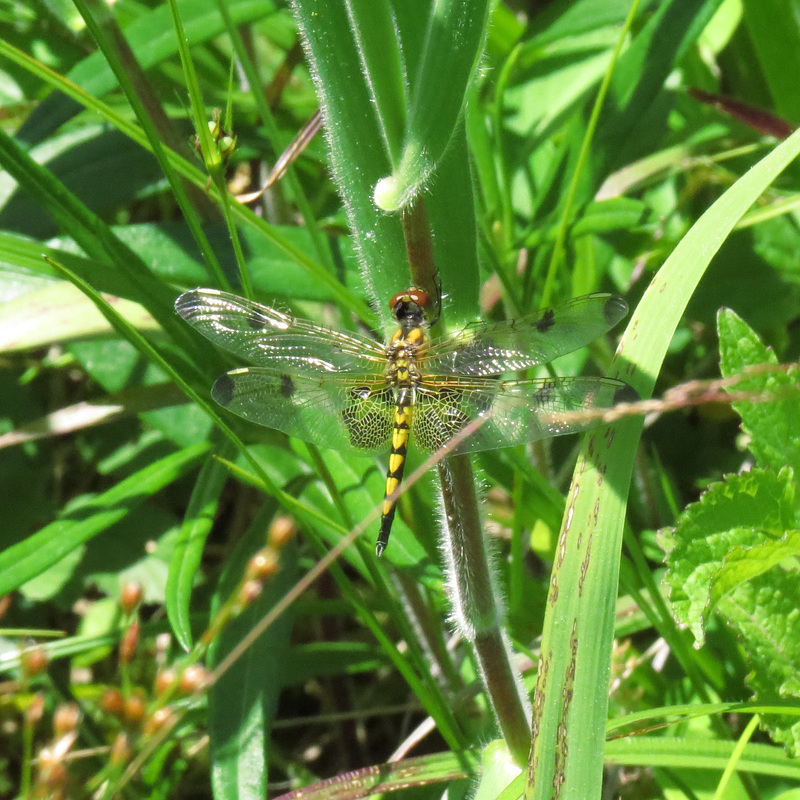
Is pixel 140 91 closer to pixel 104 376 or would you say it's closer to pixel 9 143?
pixel 9 143

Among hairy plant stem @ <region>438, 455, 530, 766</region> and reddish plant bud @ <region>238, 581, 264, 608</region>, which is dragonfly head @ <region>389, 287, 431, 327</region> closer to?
hairy plant stem @ <region>438, 455, 530, 766</region>

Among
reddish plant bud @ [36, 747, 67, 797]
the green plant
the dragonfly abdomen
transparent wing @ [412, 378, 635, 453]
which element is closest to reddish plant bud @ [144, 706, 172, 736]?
the green plant

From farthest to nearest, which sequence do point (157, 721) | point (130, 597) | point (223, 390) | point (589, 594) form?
point (223, 390)
point (130, 597)
point (157, 721)
point (589, 594)

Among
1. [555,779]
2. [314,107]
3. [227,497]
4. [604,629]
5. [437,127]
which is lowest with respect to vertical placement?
[555,779]

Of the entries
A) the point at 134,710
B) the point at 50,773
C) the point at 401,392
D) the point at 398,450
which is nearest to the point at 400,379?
the point at 401,392

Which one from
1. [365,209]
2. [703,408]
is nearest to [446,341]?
[365,209]

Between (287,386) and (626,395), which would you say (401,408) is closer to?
(287,386)

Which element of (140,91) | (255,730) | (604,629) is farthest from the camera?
(140,91)

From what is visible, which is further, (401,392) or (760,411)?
(401,392)
